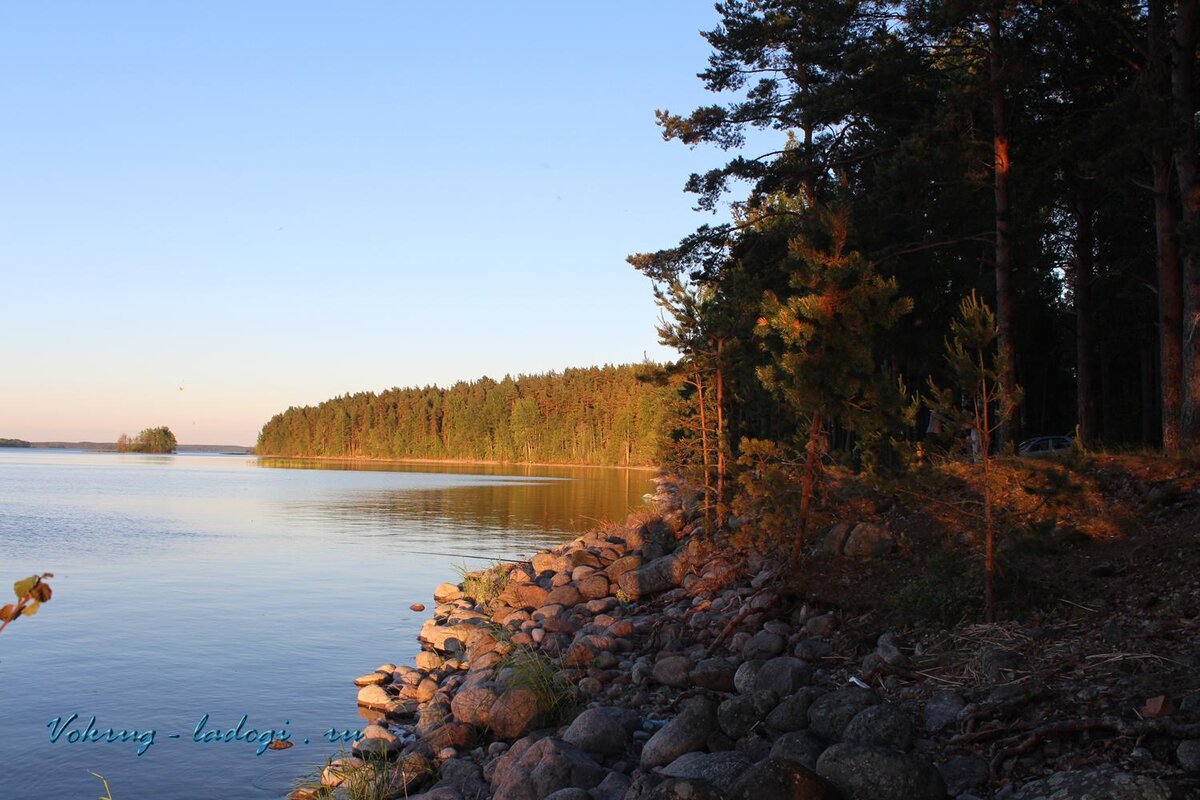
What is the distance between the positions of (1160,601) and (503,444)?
13388 cm

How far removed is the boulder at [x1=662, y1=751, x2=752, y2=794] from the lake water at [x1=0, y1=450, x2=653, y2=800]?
15.9ft

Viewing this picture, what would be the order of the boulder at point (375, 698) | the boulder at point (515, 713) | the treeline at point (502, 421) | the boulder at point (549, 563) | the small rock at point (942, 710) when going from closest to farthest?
1. the small rock at point (942, 710)
2. the boulder at point (515, 713)
3. the boulder at point (375, 698)
4. the boulder at point (549, 563)
5. the treeline at point (502, 421)

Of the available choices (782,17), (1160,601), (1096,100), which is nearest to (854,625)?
(1160,601)

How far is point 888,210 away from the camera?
752 inches

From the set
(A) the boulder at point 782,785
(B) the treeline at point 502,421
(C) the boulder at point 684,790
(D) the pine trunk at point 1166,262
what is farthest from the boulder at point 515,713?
(B) the treeline at point 502,421

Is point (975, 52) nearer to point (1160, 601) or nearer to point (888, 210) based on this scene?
point (888, 210)

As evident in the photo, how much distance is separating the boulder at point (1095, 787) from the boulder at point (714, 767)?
6.46 ft

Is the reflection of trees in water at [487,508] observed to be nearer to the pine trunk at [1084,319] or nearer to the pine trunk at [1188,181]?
the pine trunk at [1084,319]

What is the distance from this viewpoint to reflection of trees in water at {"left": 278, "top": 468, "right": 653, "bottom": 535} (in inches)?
1528

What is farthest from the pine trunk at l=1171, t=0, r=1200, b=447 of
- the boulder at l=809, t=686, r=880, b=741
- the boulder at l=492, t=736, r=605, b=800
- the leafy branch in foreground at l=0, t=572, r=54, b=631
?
the leafy branch in foreground at l=0, t=572, r=54, b=631

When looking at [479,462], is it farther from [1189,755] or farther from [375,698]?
[1189,755]

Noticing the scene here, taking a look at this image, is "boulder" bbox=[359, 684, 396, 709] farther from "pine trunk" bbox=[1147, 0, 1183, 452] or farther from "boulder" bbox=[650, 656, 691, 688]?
"pine trunk" bbox=[1147, 0, 1183, 452]

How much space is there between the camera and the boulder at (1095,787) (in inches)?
230

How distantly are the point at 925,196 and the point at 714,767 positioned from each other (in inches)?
602
